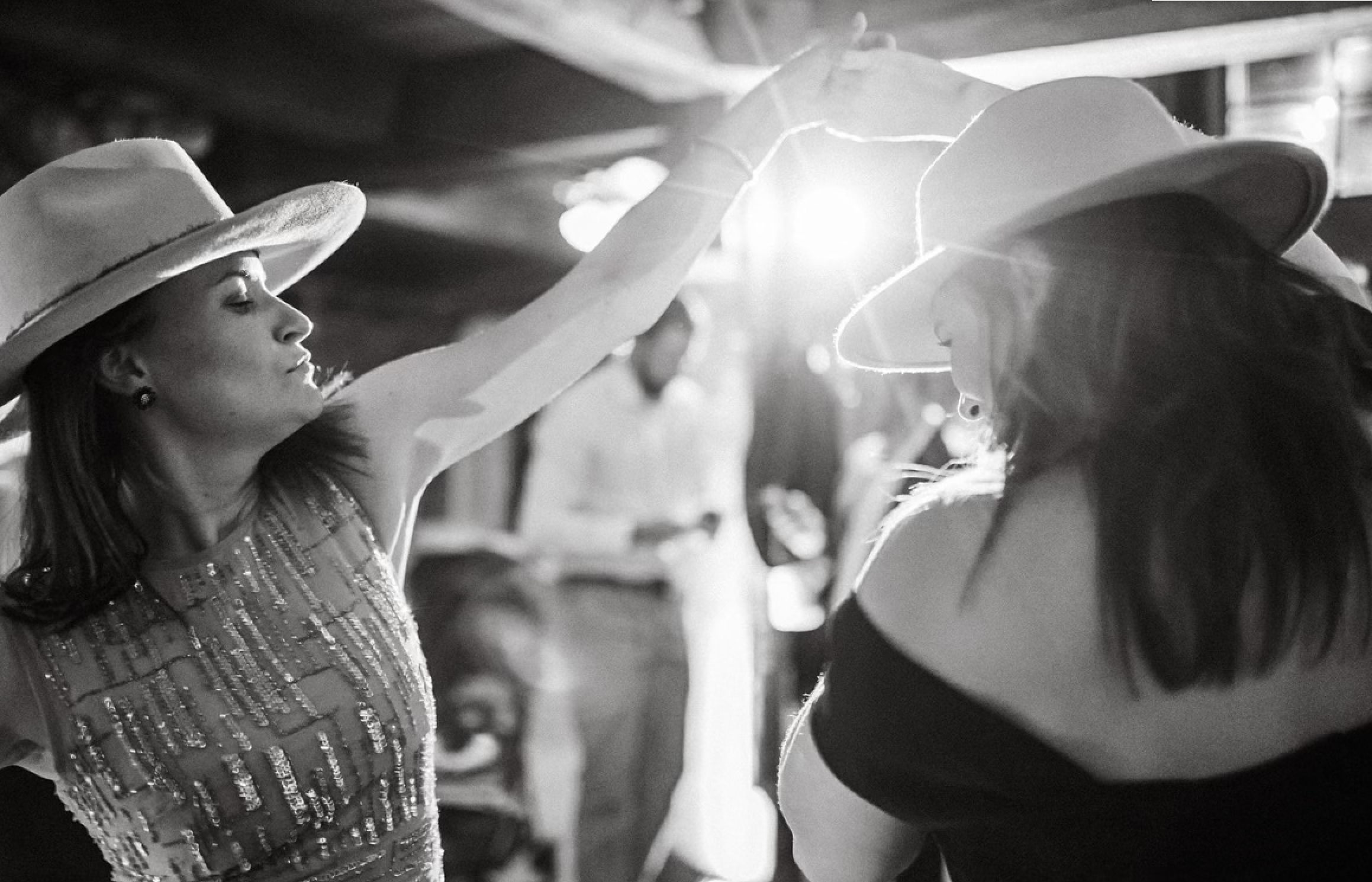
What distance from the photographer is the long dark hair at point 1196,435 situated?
0.79 metres

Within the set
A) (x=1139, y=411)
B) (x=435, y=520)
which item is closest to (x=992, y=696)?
(x=1139, y=411)

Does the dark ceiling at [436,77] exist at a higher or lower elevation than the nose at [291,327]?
lower

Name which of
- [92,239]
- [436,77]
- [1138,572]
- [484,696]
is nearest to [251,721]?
[92,239]

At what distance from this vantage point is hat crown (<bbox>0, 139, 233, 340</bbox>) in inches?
45.5

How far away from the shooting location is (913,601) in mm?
846

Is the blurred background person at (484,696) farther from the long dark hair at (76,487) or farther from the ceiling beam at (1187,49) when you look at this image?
the long dark hair at (76,487)

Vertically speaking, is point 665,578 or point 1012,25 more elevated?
point 1012,25

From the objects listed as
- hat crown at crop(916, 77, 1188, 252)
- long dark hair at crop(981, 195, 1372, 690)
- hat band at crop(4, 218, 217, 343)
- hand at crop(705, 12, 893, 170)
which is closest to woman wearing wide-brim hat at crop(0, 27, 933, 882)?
hat band at crop(4, 218, 217, 343)

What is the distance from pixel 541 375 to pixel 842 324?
13.7 inches


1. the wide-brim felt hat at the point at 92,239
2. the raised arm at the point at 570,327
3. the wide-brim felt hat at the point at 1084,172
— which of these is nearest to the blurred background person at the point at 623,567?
the raised arm at the point at 570,327

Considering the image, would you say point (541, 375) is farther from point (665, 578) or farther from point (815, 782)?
point (665, 578)

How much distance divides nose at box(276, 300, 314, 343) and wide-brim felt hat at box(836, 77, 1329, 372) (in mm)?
597

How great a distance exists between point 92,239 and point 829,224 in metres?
2.82

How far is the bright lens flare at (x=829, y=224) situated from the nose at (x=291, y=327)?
8.81ft
